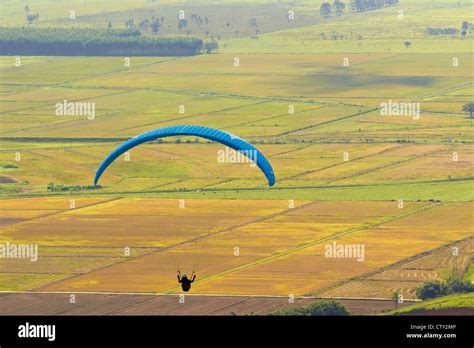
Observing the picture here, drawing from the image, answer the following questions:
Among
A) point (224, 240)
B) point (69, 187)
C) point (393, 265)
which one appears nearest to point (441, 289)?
point (393, 265)

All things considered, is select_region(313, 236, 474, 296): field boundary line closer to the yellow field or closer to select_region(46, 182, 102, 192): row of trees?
the yellow field

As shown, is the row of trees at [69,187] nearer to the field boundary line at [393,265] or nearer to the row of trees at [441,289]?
the field boundary line at [393,265]

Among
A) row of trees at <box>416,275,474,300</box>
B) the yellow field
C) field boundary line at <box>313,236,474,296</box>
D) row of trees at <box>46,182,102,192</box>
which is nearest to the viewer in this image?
row of trees at <box>416,275,474,300</box>

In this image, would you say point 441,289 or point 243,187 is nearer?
point 441,289

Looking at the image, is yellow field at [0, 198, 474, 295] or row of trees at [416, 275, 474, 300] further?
yellow field at [0, 198, 474, 295]

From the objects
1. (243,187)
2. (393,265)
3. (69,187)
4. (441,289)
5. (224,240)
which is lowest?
(441,289)

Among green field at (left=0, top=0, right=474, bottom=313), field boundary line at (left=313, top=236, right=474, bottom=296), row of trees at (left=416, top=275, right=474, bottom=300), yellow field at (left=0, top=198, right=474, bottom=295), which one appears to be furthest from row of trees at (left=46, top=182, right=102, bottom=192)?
row of trees at (left=416, top=275, right=474, bottom=300)

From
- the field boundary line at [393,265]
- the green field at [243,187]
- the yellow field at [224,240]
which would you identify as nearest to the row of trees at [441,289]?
the green field at [243,187]

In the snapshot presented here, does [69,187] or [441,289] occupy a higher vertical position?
[69,187]

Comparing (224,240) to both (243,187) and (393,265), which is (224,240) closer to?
(393,265)

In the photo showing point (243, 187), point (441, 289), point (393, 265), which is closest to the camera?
point (441, 289)

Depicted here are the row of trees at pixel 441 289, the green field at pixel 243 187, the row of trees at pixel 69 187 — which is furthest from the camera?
the row of trees at pixel 69 187
